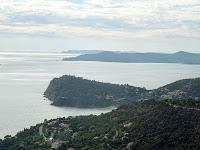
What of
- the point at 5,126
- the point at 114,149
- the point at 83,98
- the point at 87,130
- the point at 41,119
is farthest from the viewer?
the point at 83,98

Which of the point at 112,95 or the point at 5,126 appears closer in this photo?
the point at 5,126

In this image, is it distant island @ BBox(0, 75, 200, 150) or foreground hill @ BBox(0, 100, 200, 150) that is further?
distant island @ BBox(0, 75, 200, 150)

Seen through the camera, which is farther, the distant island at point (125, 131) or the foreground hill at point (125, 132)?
the distant island at point (125, 131)

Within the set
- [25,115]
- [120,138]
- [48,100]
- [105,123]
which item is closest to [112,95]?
[48,100]

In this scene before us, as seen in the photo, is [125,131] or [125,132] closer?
[125,132]

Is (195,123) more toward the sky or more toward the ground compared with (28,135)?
more toward the sky

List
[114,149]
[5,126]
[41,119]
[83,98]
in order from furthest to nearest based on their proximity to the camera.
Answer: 1. [83,98]
2. [41,119]
3. [5,126]
4. [114,149]

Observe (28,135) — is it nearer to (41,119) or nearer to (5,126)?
(5,126)
